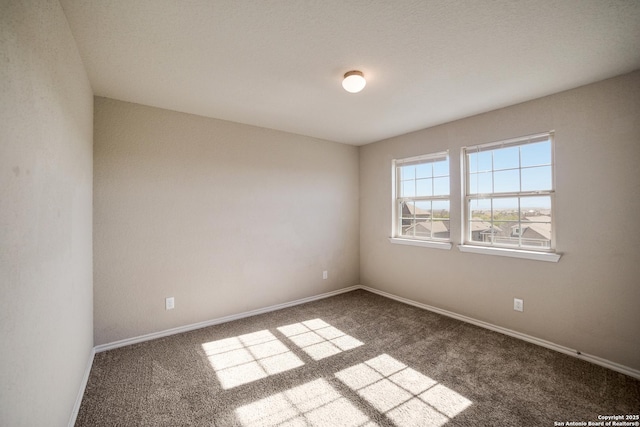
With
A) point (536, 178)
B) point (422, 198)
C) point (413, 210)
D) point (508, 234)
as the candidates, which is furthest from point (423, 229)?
point (536, 178)

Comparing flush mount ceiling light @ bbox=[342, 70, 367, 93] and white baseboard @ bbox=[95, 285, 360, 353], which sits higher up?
flush mount ceiling light @ bbox=[342, 70, 367, 93]

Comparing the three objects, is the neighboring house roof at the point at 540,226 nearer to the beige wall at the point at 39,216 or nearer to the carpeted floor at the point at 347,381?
the carpeted floor at the point at 347,381

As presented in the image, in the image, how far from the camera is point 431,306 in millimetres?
3762

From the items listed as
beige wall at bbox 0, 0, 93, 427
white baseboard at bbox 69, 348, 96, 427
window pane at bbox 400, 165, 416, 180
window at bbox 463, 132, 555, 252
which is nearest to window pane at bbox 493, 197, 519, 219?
window at bbox 463, 132, 555, 252

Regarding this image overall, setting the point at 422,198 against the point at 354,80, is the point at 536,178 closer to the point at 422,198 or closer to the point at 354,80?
the point at 422,198

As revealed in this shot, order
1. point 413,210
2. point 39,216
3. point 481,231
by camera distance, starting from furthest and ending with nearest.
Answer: point 413,210, point 481,231, point 39,216

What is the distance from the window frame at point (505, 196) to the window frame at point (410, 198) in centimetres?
20

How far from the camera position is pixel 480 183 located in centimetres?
336

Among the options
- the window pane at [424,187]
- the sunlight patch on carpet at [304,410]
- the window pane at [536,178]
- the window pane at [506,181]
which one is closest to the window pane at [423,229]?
the window pane at [424,187]

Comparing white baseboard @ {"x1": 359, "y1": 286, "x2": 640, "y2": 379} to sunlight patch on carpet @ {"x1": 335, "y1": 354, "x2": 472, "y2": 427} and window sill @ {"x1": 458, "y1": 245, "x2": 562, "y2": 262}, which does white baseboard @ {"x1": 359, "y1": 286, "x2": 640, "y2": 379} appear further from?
sunlight patch on carpet @ {"x1": 335, "y1": 354, "x2": 472, "y2": 427}

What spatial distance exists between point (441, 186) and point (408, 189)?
0.54 meters

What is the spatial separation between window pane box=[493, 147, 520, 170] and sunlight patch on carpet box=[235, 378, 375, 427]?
2.90 m

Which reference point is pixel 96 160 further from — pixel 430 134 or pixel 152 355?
pixel 430 134

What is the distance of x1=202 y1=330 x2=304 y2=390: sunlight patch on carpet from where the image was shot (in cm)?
230
